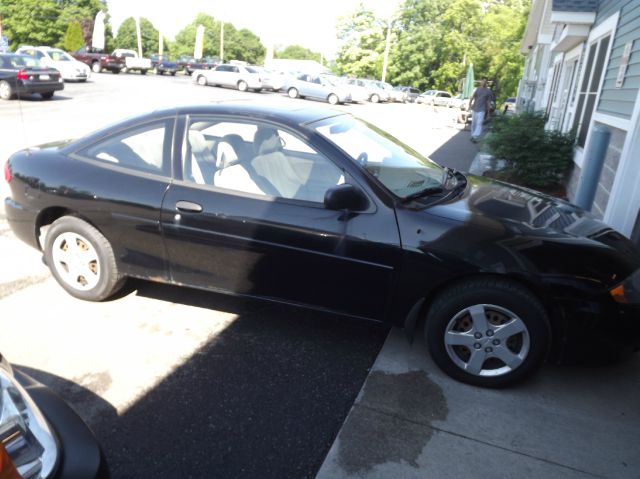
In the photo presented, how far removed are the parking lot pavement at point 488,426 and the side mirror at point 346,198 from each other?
1027mm

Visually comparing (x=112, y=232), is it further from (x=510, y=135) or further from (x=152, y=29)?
(x=152, y=29)

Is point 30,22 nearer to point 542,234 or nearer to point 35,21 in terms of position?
point 35,21

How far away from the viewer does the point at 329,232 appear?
3225 mm

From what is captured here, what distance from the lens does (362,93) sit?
1374 inches

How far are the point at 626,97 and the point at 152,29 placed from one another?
10261 centimetres

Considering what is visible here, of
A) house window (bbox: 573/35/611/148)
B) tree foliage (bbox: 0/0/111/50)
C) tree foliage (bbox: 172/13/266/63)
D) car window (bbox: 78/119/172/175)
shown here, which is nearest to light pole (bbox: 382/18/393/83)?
tree foliage (bbox: 0/0/111/50)

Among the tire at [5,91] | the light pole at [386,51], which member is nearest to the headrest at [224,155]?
the tire at [5,91]

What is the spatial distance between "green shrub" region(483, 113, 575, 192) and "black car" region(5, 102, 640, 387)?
16.7ft

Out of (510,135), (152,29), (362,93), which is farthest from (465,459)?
(152,29)

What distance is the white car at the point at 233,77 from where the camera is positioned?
31688 millimetres

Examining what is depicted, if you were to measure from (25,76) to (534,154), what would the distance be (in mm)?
16379

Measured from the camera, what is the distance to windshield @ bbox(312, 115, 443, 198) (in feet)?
11.4

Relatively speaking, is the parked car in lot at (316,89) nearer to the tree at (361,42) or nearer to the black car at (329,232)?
the black car at (329,232)

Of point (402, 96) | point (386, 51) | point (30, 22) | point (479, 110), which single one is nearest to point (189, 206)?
point (479, 110)
